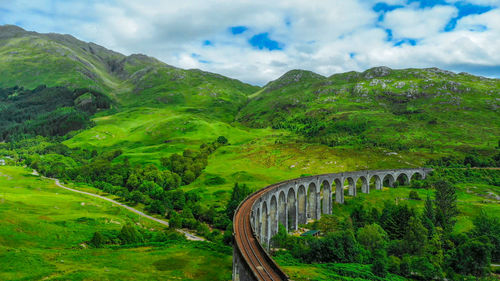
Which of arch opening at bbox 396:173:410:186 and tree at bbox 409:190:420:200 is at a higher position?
arch opening at bbox 396:173:410:186

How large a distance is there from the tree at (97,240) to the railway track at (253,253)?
34.4 meters

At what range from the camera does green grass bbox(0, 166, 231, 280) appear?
4547cm

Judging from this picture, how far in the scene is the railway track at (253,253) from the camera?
34.5m

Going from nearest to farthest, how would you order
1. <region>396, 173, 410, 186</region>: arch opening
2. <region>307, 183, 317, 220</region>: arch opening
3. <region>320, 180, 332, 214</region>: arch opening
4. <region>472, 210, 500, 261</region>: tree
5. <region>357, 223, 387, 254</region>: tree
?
<region>472, 210, 500, 261</region>: tree < <region>357, 223, 387, 254</region>: tree < <region>307, 183, 317, 220</region>: arch opening < <region>320, 180, 332, 214</region>: arch opening < <region>396, 173, 410, 186</region>: arch opening

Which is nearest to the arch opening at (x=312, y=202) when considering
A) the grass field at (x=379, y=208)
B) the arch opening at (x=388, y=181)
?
the grass field at (x=379, y=208)

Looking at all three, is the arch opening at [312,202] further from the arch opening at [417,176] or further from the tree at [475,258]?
the arch opening at [417,176]

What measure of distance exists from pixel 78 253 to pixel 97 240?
9.23m

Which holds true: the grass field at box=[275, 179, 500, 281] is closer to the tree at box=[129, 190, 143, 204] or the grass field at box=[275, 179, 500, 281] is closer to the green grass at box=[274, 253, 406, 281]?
the green grass at box=[274, 253, 406, 281]

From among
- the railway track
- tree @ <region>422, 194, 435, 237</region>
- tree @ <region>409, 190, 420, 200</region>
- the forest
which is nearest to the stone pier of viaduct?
the railway track

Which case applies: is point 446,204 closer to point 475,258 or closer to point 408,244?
point 408,244

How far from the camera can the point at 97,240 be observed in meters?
64.8

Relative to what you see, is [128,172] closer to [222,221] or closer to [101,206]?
[101,206]

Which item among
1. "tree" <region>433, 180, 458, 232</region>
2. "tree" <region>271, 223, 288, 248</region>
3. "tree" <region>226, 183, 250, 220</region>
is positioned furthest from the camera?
"tree" <region>226, 183, 250, 220</region>

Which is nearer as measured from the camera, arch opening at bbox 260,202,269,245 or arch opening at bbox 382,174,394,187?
arch opening at bbox 260,202,269,245
